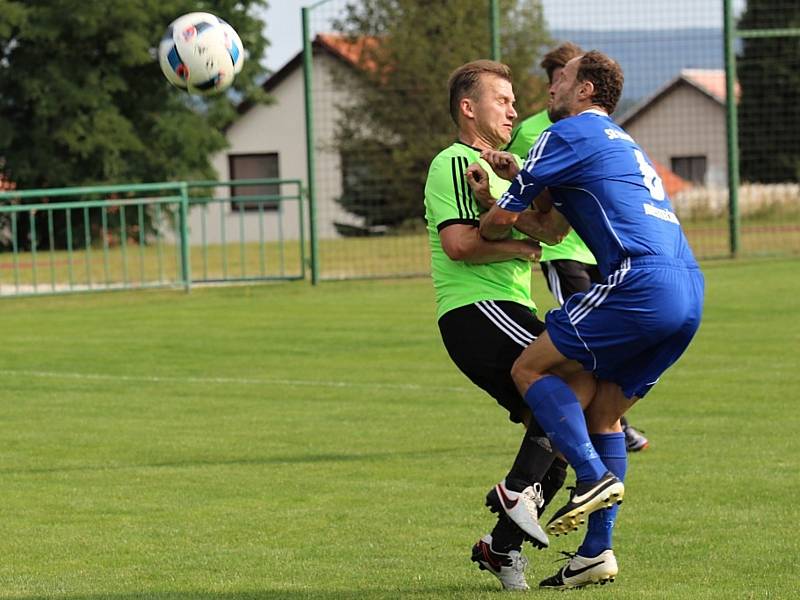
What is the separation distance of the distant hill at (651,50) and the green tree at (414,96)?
89.1 inches

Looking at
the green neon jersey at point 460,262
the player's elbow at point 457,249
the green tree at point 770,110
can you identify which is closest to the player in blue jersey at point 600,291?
the player's elbow at point 457,249

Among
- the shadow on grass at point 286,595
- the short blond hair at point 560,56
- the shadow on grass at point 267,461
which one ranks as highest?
the short blond hair at point 560,56

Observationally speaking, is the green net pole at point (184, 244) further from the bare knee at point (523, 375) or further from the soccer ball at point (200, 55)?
the bare knee at point (523, 375)

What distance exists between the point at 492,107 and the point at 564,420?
1402 mm

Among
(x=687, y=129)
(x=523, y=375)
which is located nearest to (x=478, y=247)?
(x=523, y=375)

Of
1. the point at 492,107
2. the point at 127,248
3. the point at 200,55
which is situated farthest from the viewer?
the point at 127,248

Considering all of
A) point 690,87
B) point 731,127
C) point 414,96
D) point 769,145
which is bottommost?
point 769,145

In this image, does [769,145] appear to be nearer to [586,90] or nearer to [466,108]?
[466,108]

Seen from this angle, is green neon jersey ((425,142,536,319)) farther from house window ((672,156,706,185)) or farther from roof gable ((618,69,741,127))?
house window ((672,156,706,185))

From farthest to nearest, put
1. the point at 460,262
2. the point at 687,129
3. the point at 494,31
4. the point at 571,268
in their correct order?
the point at 687,129
the point at 494,31
the point at 571,268
the point at 460,262

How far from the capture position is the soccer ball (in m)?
9.66

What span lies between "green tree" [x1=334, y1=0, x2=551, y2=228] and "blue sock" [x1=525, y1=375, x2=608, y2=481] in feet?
59.7

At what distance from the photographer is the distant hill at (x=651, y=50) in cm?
2333

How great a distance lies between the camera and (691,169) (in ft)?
147
